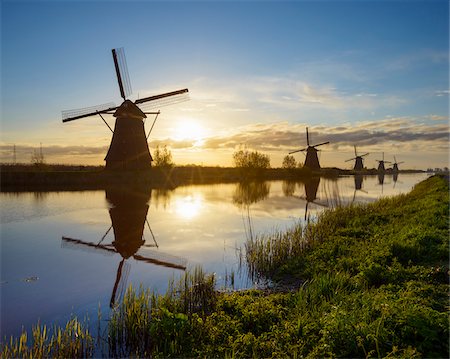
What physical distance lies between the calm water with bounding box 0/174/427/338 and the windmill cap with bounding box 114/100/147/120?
17559 millimetres

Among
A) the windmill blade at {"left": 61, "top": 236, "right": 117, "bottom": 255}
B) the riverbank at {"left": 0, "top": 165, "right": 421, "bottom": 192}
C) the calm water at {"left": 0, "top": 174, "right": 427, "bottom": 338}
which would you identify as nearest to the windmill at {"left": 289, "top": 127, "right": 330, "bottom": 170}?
the riverbank at {"left": 0, "top": 165, "right": 421, "bottom": 192}

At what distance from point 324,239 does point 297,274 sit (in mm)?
4068

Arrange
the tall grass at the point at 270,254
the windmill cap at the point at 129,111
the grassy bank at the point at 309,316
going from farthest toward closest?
the windmill cap at the point at 129,111 → the tall grass at the point at 270,254 → the grassy bank at the point at 309,316

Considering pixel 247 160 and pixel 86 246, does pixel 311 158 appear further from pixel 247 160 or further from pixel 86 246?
pixel 86 246

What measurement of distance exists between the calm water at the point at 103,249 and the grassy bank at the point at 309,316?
146cm

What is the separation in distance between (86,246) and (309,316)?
1119cm

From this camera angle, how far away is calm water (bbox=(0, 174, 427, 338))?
8609 mm

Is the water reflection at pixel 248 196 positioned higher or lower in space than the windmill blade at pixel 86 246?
lower

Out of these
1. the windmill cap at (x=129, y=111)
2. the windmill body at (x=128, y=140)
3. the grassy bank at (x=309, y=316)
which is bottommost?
the grassy bank at (x=309, y=316)

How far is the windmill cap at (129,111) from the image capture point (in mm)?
40938

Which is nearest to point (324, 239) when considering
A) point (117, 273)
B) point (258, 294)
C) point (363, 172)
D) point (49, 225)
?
point (258, 294)

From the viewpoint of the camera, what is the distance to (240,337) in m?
5.88

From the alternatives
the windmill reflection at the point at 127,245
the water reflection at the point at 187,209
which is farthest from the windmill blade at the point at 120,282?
the water reflection at the point at 187,209

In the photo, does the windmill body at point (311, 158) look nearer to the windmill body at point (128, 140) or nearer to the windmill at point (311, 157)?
the windmill at point (311, 157)
